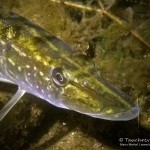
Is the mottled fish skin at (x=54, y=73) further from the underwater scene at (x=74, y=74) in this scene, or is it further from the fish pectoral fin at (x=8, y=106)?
the fish pectoral fin at (x=8, y=106)

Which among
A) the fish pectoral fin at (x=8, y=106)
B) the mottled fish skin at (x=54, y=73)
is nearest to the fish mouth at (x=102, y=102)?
the mottled fish skin at (x=54, y=73)

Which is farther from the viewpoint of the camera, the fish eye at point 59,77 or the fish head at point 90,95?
the fish eye at point 59,77

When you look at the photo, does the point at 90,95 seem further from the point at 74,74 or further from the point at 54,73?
the point at 54,73

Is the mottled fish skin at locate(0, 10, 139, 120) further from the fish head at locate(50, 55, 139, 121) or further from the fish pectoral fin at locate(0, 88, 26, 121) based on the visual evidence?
the fish pectoral fin at locate(0, 88, 26, 121)

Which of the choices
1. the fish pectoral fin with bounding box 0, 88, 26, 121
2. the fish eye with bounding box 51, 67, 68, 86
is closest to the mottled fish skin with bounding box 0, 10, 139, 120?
the fish eye with bounding box 51, 67, 68, 86

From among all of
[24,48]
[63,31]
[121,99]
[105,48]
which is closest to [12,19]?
[24,48]

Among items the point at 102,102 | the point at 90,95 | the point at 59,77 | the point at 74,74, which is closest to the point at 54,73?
the point at 59,77

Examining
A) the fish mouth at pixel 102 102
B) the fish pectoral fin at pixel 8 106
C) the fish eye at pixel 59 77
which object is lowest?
the fish pectoral fin at pixel 8 106

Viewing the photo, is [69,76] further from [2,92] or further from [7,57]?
[2,92]
